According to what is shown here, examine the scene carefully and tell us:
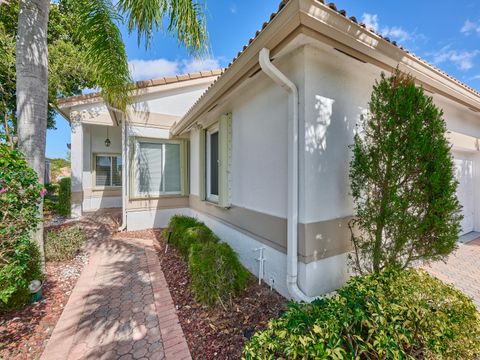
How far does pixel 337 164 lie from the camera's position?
12.0ft

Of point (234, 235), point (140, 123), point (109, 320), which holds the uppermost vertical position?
point (140, 123)

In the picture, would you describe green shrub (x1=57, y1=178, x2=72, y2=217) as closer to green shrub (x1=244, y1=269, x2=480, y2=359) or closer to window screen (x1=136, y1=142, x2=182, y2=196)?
window screen (x1=136, y1=142, x2=182, y2=196)

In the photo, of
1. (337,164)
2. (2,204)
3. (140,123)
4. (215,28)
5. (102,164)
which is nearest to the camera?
(2,204)

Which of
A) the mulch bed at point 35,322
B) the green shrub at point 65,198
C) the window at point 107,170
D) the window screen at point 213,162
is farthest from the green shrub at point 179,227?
the window at point 107,170

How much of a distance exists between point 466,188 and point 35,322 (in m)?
11.9

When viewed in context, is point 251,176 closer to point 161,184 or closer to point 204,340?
point 204,340

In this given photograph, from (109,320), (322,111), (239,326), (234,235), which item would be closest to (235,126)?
(322,111)

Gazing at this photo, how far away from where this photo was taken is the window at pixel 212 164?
6.48 metres

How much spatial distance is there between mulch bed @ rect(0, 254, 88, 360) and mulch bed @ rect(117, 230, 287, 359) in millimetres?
1846

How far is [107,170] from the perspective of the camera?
13.2 m

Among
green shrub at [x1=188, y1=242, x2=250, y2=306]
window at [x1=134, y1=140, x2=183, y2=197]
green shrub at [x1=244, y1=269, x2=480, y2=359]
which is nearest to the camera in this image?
green shrub at [x1=244, y1=269, x2=480, y2=359]

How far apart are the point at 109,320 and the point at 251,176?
3.52 metres

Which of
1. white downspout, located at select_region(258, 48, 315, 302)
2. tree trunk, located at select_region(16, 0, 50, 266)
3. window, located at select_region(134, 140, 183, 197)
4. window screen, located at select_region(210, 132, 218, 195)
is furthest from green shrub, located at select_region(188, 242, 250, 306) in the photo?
window, located at select_region(134, 140, 183, 197)

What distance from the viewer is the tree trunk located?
417 cm
